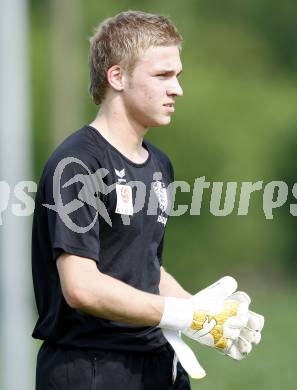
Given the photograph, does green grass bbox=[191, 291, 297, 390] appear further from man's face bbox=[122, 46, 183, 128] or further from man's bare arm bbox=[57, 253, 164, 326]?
man's bare arm bbox=[57, 253, 164, 326]

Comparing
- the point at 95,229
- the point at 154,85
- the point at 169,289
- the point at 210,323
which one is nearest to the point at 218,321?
the point at 210,323

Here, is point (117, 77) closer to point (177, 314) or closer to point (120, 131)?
point (120, 131)

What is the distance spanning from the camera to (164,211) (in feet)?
15.0

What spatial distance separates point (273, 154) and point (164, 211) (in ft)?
64.2

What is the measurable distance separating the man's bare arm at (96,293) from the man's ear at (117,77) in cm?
Result: 75

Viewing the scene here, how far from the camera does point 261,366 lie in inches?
418

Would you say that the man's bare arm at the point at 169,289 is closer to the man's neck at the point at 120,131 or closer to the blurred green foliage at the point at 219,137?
the man's neck at the point at 120,131

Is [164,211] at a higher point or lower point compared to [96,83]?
lower

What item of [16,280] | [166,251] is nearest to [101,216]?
[16,280]

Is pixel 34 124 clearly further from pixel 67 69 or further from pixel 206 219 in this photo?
pixel 206 219

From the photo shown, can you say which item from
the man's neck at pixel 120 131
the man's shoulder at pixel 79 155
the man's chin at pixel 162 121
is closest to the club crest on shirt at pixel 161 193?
the man's neck at pixel 120 131

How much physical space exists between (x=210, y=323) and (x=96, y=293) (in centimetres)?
54

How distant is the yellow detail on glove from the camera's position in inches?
169

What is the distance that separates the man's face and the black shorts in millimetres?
926
